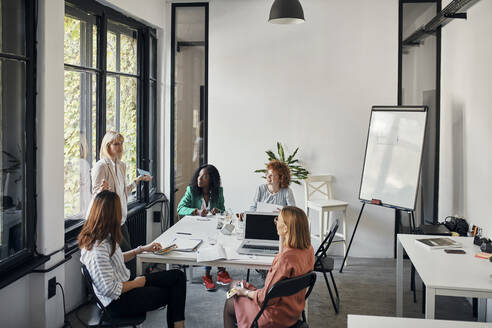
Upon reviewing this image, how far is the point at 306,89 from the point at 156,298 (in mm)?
3936

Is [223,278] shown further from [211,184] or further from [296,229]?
[296,229]

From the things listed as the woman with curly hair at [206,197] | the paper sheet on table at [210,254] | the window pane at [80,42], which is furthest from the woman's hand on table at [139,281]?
the window pane at [80,42]

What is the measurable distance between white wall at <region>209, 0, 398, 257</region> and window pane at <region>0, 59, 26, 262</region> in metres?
3.30

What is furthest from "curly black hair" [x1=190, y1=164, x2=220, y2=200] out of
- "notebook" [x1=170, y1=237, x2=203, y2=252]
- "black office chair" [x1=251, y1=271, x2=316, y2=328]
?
"black office chair" [x1=251, y1=271, x2=316, y2=328]

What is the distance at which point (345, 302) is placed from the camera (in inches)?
189

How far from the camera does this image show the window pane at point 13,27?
11.0ft

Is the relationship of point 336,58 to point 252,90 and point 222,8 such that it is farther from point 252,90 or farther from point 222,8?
point 222,8

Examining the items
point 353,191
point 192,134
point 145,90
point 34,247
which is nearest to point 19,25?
point 34,247

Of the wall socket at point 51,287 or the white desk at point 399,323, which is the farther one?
the wall socket at point 51,287

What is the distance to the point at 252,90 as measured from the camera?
659 cm

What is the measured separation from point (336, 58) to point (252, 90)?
3.83 ft

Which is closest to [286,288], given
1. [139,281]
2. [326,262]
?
[139,281]

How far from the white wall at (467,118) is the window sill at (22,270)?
3724mm

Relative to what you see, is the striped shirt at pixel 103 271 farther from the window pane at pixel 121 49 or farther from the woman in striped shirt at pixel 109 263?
the window pane at pixel 121 49
